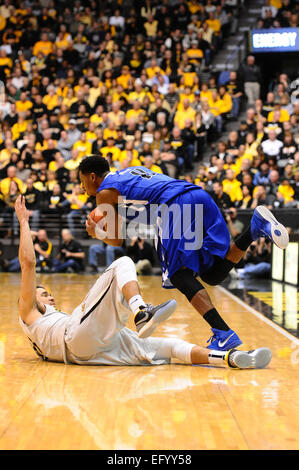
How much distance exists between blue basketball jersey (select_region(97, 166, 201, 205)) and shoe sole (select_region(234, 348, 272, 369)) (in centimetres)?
117

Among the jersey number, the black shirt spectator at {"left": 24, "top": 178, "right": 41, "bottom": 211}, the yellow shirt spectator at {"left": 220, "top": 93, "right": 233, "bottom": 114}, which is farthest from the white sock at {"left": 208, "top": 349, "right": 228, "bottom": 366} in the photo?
the yellow shirt spectator at {"left": 220, "top": 93, "right": 233, "bottom": 114}

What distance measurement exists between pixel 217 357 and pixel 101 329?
0.79m

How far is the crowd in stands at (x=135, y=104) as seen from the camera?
15070 mm

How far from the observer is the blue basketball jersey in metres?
5.03

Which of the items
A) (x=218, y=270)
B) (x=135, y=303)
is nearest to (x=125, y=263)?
(x=135, y=303)

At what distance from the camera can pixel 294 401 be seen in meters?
4.03

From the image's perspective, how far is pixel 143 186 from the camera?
5133 mm

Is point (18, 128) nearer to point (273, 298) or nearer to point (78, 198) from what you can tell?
point (78, 198)

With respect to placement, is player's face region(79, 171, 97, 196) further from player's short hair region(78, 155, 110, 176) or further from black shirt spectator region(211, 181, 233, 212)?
black shirt spectator region(211, 181, 233, 212)

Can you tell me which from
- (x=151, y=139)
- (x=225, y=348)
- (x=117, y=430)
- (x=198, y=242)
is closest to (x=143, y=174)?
(x=198, y=242)

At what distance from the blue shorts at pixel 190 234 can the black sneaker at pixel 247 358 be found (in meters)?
0.68

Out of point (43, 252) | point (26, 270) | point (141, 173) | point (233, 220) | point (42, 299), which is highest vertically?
point (141, 173)

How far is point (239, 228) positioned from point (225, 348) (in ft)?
29.1

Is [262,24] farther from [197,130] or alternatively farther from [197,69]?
[197,130]
